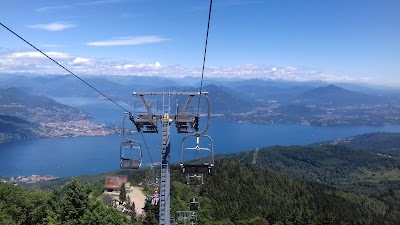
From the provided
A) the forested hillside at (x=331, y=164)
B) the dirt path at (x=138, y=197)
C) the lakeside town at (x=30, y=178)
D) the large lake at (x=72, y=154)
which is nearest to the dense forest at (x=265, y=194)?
the forested hillside at (x=331, y=164)

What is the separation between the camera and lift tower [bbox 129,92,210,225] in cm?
840

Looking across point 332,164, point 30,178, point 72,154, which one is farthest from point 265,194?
point 72,154

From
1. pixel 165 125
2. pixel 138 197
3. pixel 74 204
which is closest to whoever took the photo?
pixel 165 125

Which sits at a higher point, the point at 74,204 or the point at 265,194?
the point at 74,204

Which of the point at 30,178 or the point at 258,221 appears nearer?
the point at 258,221

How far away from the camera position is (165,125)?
349 inches

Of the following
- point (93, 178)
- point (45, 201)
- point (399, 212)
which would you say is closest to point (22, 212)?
point (45, 201)

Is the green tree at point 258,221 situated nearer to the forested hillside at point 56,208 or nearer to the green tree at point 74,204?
the forested hillside at point 56,208

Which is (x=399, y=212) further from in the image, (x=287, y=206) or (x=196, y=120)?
(x=196, y=120)

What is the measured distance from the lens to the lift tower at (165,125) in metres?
8.40

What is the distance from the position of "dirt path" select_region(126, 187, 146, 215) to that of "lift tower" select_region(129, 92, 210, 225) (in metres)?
24.8

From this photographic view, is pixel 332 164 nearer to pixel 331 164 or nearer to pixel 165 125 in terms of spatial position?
pixel 331 164

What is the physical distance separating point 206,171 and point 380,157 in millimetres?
160353

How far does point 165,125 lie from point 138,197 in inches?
1262
